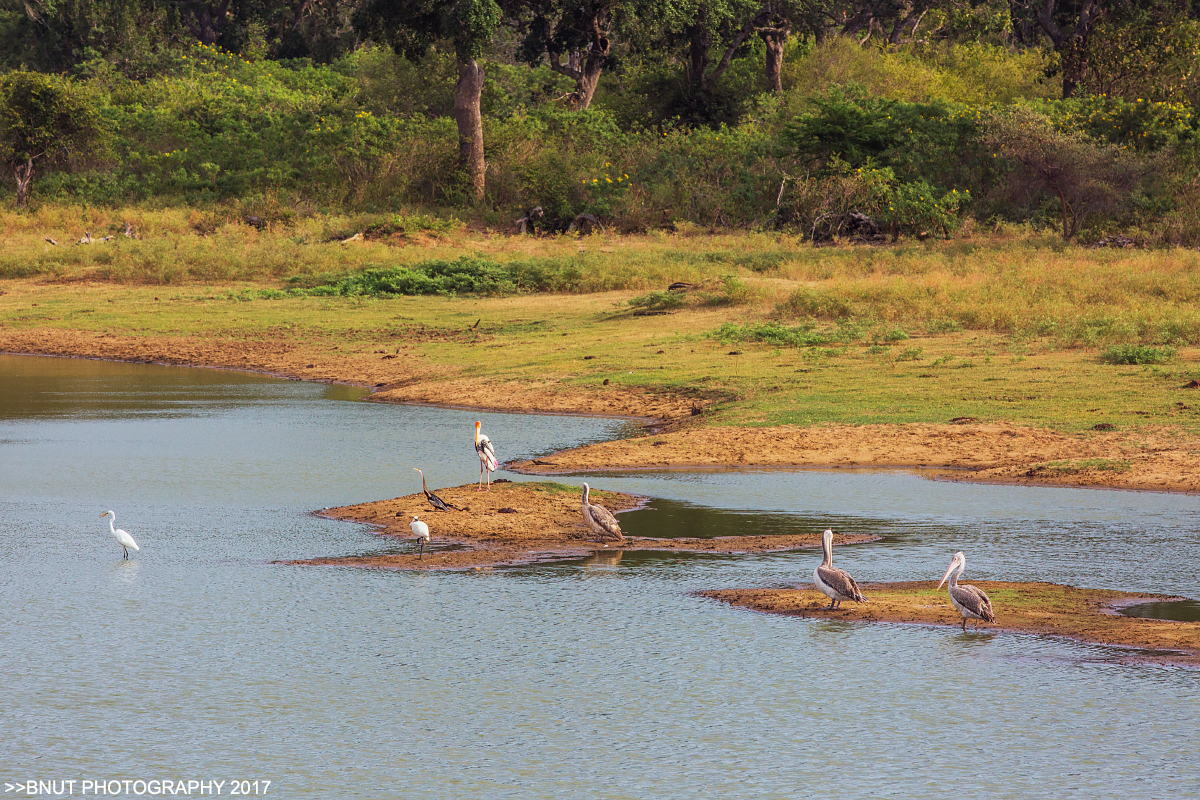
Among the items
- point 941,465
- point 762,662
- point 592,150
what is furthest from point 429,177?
point 762,662

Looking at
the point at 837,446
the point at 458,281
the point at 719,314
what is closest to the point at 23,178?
the point at 458,281

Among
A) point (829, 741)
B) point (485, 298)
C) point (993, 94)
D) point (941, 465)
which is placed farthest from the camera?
point (993, 94)

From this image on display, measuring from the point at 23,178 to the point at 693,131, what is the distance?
62.1 ft

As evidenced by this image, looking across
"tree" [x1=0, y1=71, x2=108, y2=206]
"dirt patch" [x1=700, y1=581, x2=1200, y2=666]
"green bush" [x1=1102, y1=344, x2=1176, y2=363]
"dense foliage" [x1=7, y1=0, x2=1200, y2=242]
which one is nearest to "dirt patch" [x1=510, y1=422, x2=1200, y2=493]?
"green bush" [x1=1102, y1=344, x2=1176, y2=363]

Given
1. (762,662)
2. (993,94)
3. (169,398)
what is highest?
(993,94)

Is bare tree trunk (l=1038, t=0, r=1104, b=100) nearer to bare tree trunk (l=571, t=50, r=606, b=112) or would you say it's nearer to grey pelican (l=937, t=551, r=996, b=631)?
bare tree trunk (l=571, t=50, r=606, b=112)

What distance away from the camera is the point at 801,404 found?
14.9 metres

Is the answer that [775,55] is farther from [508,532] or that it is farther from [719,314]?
[508,532]

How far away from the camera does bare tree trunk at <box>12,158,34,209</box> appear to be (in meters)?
36.2

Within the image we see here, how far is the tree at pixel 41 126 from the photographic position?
36438 mm

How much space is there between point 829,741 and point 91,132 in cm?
3656

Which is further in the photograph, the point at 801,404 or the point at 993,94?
the point at 993,94

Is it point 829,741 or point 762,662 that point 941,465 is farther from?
point 829,741

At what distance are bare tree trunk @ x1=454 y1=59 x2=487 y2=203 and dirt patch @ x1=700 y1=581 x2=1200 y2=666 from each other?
29917 millimetres
